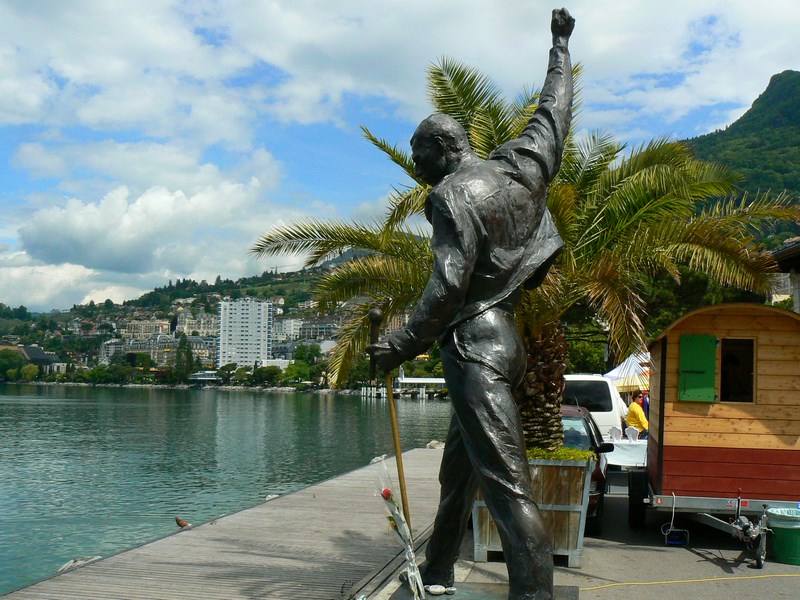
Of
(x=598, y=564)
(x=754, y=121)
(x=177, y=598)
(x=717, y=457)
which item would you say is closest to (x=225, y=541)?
(x=177, y=598)

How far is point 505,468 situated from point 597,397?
1379 centimetres

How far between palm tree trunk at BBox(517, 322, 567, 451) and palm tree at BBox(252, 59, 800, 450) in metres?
0.01

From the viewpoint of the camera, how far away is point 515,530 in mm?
3807

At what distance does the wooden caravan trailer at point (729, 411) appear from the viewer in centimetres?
854

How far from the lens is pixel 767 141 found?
3981 inches

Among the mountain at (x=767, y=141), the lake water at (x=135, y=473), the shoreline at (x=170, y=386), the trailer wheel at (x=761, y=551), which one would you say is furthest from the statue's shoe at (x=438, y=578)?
the shoreline at (x=170, y=386)

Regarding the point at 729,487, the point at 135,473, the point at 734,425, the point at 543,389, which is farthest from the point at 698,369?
the point at 135,473

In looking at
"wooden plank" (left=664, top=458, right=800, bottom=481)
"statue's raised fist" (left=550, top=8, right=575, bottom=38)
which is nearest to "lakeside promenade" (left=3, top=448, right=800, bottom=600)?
"wooden plank" (left=664, top=458, right=800, bottom=481)

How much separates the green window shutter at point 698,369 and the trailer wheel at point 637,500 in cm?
186

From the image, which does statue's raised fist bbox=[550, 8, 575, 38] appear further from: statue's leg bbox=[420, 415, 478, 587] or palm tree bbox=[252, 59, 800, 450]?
palm tree bbox=[252, 59, 800, 450]

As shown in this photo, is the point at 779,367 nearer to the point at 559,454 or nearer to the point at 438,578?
the point at 559,454

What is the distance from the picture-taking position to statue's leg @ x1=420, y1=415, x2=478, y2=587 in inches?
169

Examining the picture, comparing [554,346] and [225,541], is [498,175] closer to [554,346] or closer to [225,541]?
[554,346]

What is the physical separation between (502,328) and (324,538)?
19.5ft
